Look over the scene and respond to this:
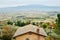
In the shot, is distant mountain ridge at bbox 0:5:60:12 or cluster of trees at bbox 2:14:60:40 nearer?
cluster of trees at bbox 2:14:60:40

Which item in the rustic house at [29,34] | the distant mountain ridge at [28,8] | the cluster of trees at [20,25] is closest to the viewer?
the rustic house at [29,34]

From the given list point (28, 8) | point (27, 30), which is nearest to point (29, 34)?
point (27, 30)

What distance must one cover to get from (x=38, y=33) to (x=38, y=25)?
684 mm

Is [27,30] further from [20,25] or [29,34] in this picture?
[20,25]

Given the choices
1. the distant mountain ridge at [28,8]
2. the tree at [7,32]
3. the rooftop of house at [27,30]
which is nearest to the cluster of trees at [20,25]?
the tree at [7,32]

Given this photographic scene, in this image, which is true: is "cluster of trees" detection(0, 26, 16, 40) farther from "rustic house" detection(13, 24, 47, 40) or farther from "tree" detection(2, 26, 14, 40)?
"rustic house" detection(13, 24, 47, 40)

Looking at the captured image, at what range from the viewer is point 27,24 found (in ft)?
20.4

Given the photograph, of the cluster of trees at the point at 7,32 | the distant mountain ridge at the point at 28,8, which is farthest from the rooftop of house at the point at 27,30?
the distant mountain ridge at the point at 28,8

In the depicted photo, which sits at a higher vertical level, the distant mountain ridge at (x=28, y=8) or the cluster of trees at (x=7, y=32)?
the distant mountain ridge at (x=28, y=8)

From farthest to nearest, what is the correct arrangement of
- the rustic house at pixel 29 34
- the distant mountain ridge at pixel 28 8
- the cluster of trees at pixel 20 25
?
the distant mountain ridge at pixel 28 8 → the cluster of trees at pixel 20 25 → the rustic house at pixel 29 34

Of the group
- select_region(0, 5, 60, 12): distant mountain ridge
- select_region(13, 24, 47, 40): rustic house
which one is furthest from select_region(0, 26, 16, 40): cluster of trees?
select_region(0, 5, 60, 12): distant mountain ridge

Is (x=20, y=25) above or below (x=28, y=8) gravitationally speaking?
below

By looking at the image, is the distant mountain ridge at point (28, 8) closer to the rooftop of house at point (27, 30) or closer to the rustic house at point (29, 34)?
the rooftop of house at point (27, 30)

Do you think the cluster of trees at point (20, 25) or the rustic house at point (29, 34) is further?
the cluster of trees at point (20, 25)
